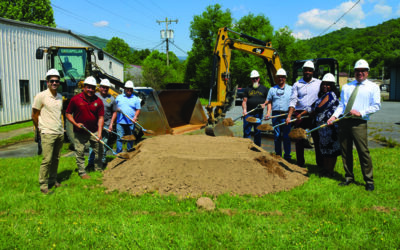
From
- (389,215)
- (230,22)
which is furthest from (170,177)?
(230,22)

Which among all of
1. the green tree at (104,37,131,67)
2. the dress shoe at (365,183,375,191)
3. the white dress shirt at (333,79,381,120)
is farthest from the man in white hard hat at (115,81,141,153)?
the green tree at (104,37,131,67)

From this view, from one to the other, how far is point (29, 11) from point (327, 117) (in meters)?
36.0

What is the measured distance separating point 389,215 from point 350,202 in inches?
21.2

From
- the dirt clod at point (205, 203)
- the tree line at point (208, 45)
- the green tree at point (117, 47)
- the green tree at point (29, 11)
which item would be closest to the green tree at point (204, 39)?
the tree line at point (208, 45)

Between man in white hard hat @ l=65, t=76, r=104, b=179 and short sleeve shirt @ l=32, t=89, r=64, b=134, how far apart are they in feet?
1.33

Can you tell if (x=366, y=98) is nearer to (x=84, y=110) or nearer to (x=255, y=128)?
(x=255, y=128)

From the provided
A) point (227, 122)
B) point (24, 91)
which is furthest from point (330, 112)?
point (24, 91)

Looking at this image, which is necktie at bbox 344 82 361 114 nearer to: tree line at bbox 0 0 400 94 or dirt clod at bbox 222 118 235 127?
dirt clod at bbox 222 118 235 127

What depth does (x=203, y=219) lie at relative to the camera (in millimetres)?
3879

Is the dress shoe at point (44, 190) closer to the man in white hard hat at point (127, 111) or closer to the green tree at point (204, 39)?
the man in white hard hat at point (127, 111)

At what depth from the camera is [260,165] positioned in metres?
5.39

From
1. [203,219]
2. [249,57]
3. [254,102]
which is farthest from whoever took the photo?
[249,57]

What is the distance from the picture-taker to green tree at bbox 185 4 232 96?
39562 millimetres

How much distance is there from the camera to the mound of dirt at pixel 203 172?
493 cm
